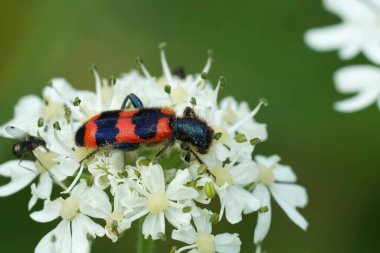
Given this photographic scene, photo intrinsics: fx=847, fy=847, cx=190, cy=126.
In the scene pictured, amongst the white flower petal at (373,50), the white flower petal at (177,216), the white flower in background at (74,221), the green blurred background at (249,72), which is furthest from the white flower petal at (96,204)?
the green blurred background at (249,72)

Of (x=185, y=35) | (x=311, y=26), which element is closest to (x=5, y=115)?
(x=185, y=35)

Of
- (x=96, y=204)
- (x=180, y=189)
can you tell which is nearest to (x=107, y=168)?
(x=96, y=204)

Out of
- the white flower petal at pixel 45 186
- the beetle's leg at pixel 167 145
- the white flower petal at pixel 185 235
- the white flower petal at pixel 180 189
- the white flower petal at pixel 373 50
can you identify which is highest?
the white flower petal at pixel 373 50

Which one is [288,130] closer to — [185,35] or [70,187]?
[185,35]

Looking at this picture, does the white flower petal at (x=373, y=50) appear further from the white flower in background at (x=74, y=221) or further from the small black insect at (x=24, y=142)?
the small black insect at (x=24, y=142)

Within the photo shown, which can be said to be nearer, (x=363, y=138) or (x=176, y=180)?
(x=176, y=180)

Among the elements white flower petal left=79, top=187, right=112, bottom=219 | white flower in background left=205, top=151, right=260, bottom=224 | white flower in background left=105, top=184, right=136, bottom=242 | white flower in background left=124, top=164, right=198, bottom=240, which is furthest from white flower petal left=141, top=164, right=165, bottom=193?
white flower in background left=205, top=151, right=260, bottom=224
